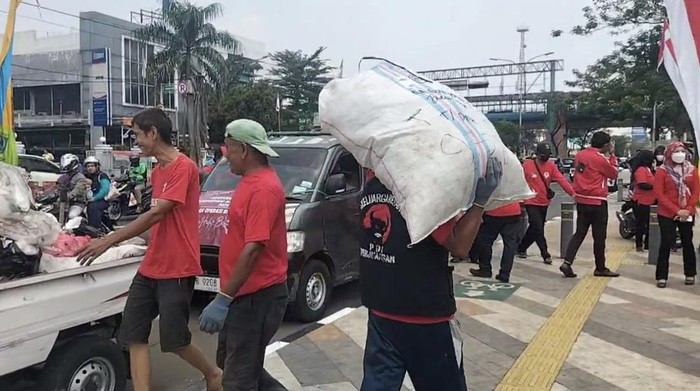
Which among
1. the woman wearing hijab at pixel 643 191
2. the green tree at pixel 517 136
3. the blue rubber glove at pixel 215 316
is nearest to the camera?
the blue rubber glove at pixel 215 316

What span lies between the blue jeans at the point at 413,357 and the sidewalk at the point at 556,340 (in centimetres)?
189

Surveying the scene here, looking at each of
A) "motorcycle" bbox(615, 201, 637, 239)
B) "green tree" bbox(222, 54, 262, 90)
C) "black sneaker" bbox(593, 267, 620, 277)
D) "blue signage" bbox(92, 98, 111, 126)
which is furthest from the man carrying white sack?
"blue signage" bbox(92, 98, 111, 126)

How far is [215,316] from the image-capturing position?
334 centimetres

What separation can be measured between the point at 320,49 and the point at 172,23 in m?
22.7

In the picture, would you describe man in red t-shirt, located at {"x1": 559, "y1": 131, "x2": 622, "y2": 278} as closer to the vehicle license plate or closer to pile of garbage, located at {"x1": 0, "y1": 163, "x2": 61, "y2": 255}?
the vehicle license plate

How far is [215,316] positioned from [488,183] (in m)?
1.54

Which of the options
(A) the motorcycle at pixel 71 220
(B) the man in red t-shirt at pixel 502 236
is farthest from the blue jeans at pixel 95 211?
(B) the man in red t-shirt at pixel 502 236

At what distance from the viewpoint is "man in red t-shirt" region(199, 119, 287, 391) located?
133 inches

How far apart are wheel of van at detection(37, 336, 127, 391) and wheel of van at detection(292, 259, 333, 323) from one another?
2.53 m

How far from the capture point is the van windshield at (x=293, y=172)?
284 inches

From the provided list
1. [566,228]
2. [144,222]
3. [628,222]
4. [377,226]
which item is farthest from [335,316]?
[628,222]

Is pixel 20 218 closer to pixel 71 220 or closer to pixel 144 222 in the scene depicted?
pixel 144 222

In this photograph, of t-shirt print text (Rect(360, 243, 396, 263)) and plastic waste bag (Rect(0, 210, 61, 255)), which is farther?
plastic waste bag (Rect(0, 210, 61, 255))

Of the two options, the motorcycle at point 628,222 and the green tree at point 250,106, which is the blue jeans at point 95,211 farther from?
the green tree at point 250,106
